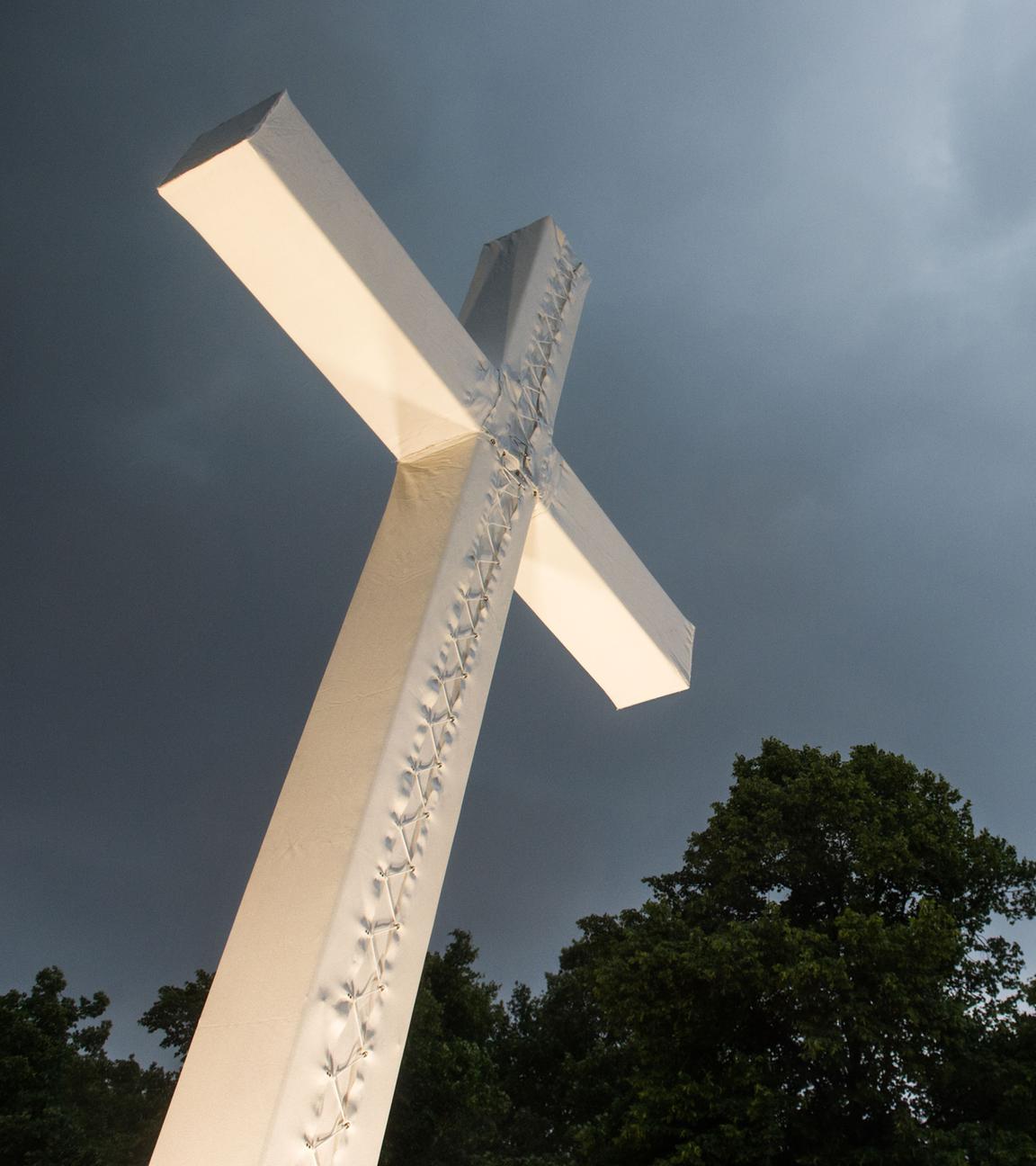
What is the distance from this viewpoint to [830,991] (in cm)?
970

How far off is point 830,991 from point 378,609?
9.45 m

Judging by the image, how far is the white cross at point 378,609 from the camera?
145 cm

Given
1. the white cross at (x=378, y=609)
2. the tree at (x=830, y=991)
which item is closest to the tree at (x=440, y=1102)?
the tree at (x=830, y=991)

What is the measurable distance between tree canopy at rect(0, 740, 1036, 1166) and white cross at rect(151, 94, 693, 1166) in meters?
8.50

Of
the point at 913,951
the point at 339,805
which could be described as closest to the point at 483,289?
the point at 339,805

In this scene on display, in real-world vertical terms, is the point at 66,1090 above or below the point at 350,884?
above

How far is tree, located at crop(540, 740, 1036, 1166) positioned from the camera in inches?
374

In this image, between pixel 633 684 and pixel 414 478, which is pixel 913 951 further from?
pixel 414 478

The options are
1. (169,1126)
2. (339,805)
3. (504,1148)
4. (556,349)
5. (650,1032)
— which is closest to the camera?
(169,1126)

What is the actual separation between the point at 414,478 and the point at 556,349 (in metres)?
0.72

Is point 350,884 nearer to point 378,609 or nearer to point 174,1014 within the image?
point 378,609

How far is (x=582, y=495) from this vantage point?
111 inches

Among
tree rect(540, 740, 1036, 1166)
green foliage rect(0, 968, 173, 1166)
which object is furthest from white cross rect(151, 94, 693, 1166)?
green foliage rect(0, 968, 173, 1166)

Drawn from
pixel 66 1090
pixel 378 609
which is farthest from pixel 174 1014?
pixel 378 609
